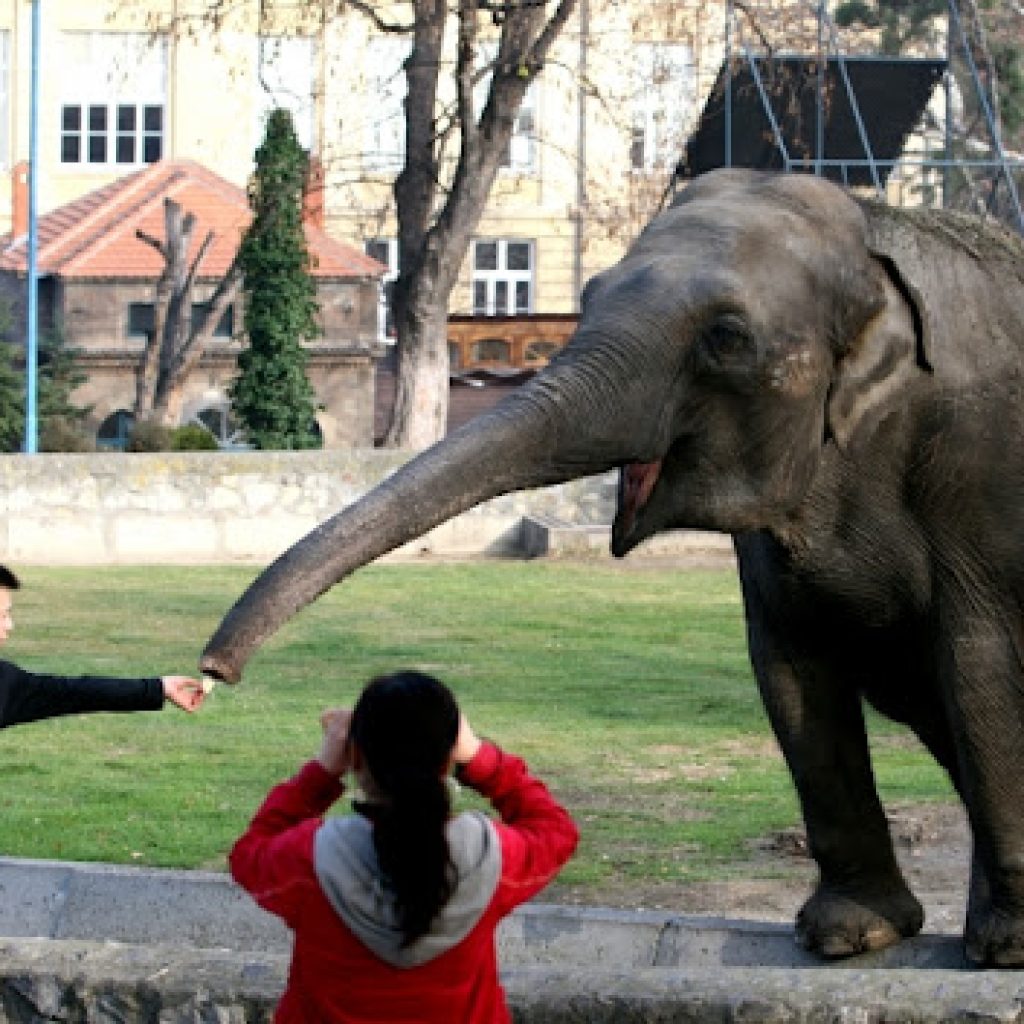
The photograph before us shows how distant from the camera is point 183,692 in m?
7.40

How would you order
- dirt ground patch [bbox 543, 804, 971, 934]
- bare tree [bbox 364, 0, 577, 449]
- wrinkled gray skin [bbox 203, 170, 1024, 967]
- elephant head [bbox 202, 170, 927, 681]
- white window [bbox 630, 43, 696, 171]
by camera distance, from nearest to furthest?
elephant head [bbox 202, 170, 927, 681]
wrinkled gray skin [bbox 203, 170, 1024, 967]
dirt ground patch [bbox 543, 804, 971, 934]
bare tree [bbox 364, 0, 577, 449]
white window [bbox 630, 43, 696, 171]

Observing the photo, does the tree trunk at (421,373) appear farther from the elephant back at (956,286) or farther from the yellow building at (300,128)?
the yellow building at (300,128)

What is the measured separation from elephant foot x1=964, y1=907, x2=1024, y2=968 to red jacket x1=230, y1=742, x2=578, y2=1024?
2.09m

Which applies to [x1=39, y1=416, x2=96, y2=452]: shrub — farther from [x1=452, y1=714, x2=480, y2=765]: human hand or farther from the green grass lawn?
[x1=452, y1=714, x2=480, y2=765]: human hand

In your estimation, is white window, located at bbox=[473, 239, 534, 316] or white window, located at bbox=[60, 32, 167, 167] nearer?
white window, located at bbox=[60, 32, 167, 167]

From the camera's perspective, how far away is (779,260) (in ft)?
21.7

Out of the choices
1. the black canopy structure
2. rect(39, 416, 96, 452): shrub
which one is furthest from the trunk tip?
rect(39, 416, 96, 452): shrub

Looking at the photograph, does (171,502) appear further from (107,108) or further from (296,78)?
(107,108)

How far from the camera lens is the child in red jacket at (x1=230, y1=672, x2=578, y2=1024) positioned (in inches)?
193

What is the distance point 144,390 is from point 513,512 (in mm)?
16151

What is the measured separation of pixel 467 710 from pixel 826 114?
71.1 feet

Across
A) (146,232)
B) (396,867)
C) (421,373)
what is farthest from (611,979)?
(146,232)

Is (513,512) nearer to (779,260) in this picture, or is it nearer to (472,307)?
(779,260)

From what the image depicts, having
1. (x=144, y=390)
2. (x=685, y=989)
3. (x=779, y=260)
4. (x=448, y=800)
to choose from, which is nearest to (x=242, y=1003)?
(x=685, y=989)
